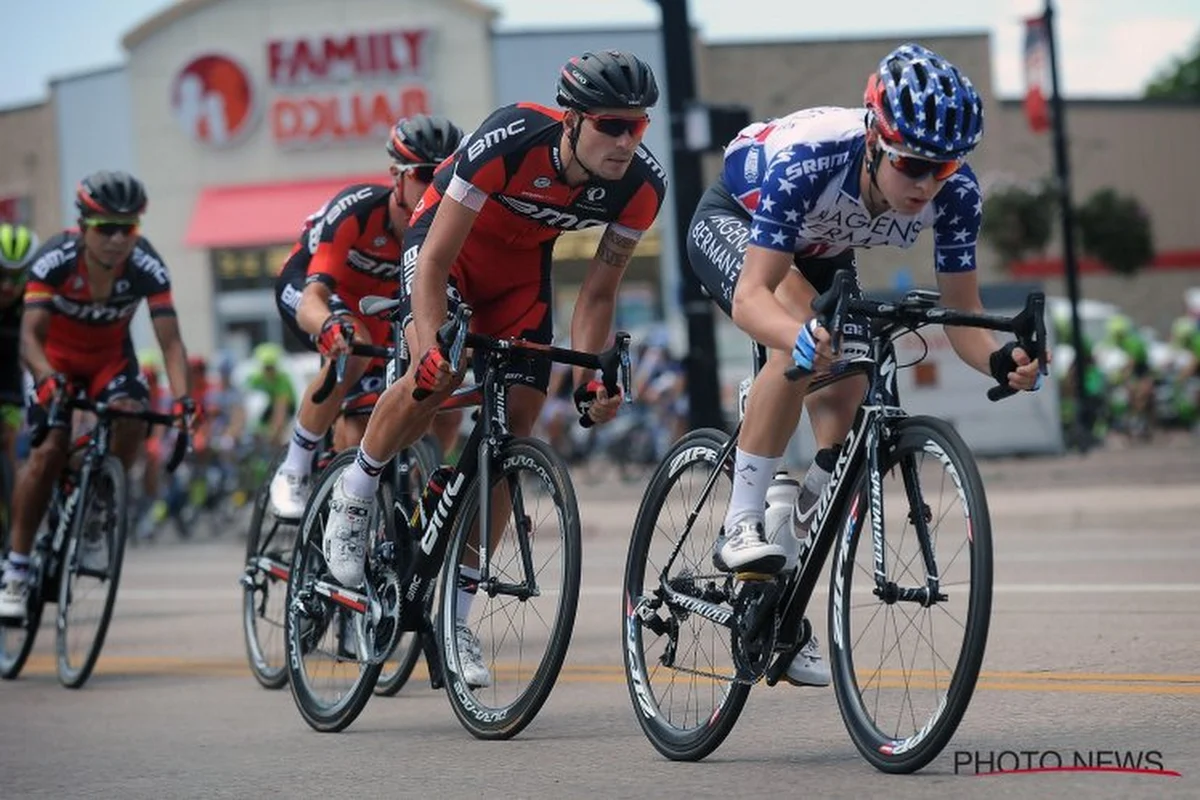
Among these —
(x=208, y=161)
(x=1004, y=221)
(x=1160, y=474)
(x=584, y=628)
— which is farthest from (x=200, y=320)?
(x=584, y=628)

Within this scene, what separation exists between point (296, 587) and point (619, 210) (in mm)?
1882

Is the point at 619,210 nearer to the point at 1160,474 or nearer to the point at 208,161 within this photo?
the point at 1160,474

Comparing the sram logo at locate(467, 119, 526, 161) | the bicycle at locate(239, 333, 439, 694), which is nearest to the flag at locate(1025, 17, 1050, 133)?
the bicycle at locate(239, 333, 439, 694)

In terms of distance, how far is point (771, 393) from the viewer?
577cm

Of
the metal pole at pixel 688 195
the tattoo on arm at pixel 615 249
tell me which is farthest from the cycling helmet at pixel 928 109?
the metal pole at pixel 688 195

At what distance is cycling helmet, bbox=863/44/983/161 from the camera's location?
5223 mm

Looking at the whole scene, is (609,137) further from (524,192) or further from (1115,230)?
(1115,230)

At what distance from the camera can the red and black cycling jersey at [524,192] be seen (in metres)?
6.61

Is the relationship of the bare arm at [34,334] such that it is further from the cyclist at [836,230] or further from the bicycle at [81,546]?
the cyclist at [836,230]

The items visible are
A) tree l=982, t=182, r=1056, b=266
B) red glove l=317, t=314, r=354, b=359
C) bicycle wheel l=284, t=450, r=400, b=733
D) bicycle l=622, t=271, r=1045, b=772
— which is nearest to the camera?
bicycle l=622, t=271, r=1045, b=772

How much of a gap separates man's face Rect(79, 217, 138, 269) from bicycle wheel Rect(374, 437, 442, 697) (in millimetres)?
2270

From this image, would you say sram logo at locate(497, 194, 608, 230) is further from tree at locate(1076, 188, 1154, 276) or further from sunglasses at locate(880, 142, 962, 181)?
tree at locate(1076, 188, 1154, 276)

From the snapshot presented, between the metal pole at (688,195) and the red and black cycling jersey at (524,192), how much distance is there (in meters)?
9.47

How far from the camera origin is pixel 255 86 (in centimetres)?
4612
